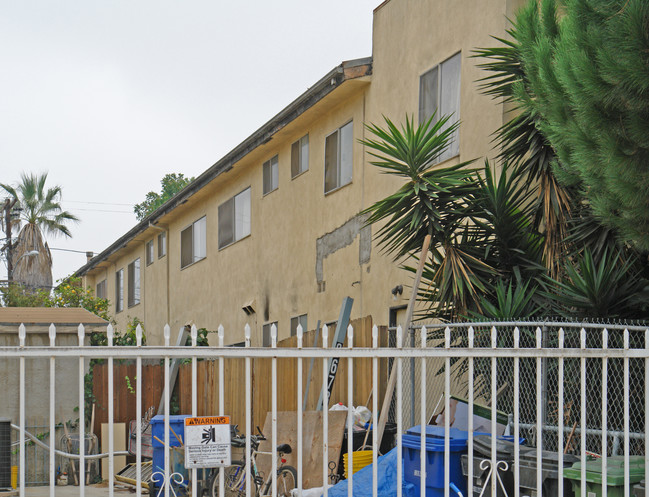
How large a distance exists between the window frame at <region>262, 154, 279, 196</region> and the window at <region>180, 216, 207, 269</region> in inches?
184

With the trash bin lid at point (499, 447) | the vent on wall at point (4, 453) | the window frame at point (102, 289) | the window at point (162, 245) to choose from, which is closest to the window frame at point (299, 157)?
the window at point (162, 245)

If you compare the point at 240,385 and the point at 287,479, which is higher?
the point at 240,385

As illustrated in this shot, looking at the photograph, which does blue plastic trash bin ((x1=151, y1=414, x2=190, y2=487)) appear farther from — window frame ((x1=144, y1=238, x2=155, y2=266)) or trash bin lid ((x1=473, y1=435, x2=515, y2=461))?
window frame ((x1=144, y1=238, x2=155, y2=266))

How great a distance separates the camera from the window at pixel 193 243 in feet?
79.8

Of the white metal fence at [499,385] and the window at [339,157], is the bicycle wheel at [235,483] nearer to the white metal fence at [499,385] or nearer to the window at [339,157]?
the white metal fence at [499,385]

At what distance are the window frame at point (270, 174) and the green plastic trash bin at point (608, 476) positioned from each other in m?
13.8

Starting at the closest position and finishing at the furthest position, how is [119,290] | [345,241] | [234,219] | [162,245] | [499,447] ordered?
[499,447] → [345,241] → [234,219] → [162,245] → [119,290]

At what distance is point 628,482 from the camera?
5.67 metres

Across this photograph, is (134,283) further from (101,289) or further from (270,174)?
(270,174)

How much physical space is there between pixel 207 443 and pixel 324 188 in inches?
487

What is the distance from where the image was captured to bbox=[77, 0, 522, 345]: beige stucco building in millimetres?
13062

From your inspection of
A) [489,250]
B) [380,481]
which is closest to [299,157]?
[489,250]

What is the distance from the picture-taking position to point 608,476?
5.89 metres

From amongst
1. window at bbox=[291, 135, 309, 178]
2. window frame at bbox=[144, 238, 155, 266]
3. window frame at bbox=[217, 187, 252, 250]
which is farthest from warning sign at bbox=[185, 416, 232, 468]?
window frame at bbox=[144, 238, 155, 266]
